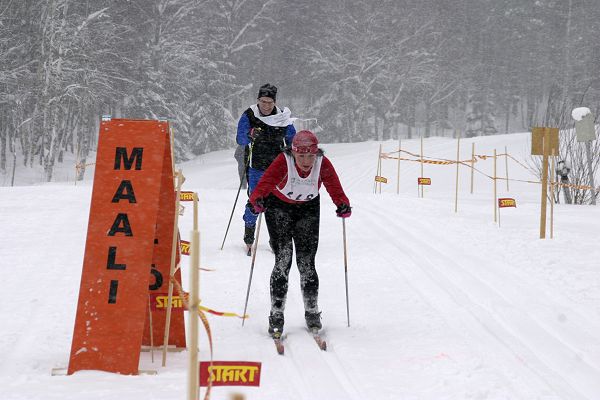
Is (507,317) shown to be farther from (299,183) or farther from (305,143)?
(305,143)

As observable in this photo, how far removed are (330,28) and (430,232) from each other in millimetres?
39379

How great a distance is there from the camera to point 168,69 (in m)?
37.3

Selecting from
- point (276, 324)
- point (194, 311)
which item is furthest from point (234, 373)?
point (276, 324)

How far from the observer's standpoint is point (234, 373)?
362 cm

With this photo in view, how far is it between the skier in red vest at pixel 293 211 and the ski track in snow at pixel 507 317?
58.7 inches

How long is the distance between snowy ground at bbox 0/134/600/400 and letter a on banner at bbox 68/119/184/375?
0.21 meters

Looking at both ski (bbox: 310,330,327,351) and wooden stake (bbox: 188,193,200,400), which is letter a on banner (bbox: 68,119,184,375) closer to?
ski (bbox: 310,330,327,351)

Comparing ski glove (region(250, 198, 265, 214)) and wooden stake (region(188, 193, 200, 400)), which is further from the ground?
ski glove (region(250, 198, 265, 214))

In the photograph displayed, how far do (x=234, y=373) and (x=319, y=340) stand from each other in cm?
203

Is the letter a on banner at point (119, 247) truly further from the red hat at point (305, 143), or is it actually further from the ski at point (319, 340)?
the ski at point (319, 340)

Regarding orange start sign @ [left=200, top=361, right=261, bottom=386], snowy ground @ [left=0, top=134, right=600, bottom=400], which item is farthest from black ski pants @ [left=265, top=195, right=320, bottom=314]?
orange start sign @ [left=200, top=361, right=261, bottom=386]

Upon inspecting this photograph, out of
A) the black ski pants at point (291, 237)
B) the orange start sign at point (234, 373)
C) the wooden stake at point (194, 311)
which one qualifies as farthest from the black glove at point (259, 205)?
the wooden stake at point (194, 311)

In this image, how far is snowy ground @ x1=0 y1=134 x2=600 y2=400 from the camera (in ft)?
15.1

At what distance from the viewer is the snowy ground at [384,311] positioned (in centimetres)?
462
